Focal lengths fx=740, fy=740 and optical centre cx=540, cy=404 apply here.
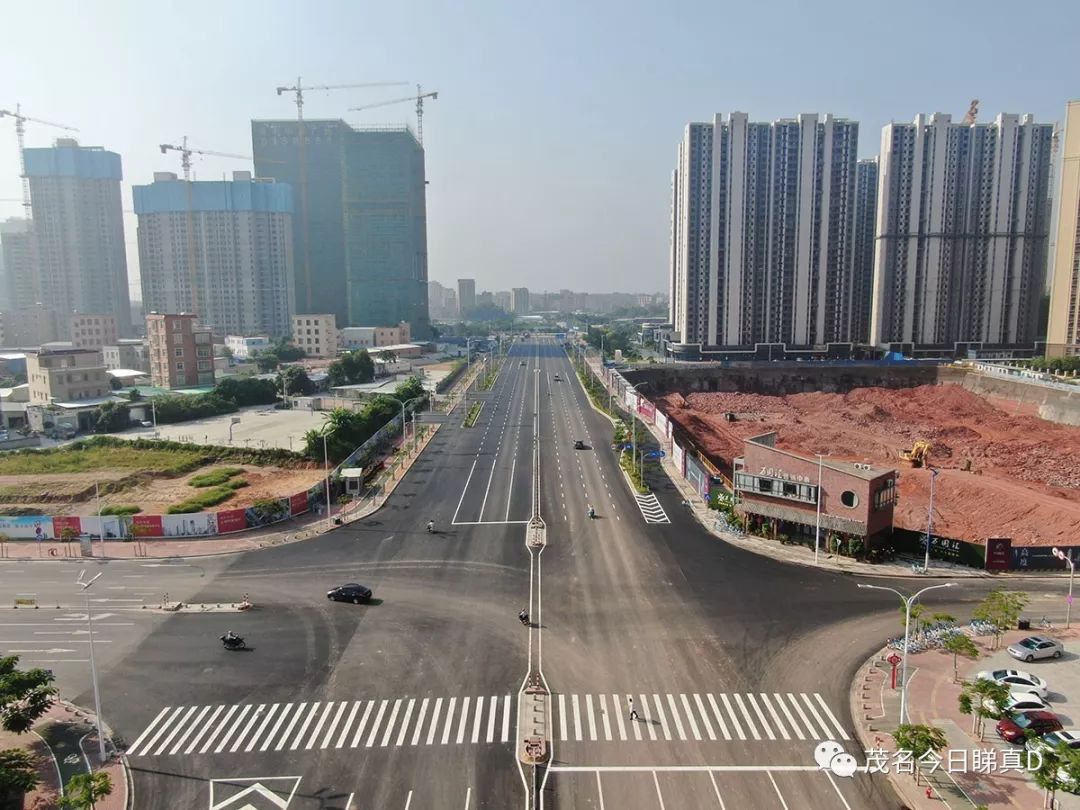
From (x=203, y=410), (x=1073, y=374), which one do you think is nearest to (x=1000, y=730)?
(x=203, y=410)

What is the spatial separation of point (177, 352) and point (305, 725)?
102 meters

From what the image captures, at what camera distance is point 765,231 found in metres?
148

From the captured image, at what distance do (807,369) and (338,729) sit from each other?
432 ft

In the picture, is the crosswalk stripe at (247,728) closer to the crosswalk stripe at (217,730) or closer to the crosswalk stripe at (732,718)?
the crosswalk stripe at (217,730)

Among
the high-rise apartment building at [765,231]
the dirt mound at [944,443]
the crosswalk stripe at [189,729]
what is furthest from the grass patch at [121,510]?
the high-rise apartment building at [765,231]

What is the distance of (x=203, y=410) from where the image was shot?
101750mm

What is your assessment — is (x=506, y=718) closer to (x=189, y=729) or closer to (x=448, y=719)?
(x=448, y=719)

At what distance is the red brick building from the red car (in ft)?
60.0

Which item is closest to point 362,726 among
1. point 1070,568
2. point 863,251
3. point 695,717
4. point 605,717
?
point 605,717

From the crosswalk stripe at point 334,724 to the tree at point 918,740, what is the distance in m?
19.8

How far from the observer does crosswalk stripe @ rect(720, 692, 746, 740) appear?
27391mm

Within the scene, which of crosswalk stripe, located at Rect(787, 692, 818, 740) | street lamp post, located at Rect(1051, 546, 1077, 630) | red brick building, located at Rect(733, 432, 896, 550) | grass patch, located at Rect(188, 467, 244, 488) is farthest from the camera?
grass patch, located at Rect(188, 467, 244, 488)

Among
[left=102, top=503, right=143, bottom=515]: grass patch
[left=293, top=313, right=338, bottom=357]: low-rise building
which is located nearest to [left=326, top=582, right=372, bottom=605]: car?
[left=102, top=503, right=143, bottom=515]: grass patch

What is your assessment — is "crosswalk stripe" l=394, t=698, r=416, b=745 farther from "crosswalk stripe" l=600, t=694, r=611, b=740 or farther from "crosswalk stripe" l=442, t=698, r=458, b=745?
"crosswalk stripe" l=600, t=694, r=611, b=740
